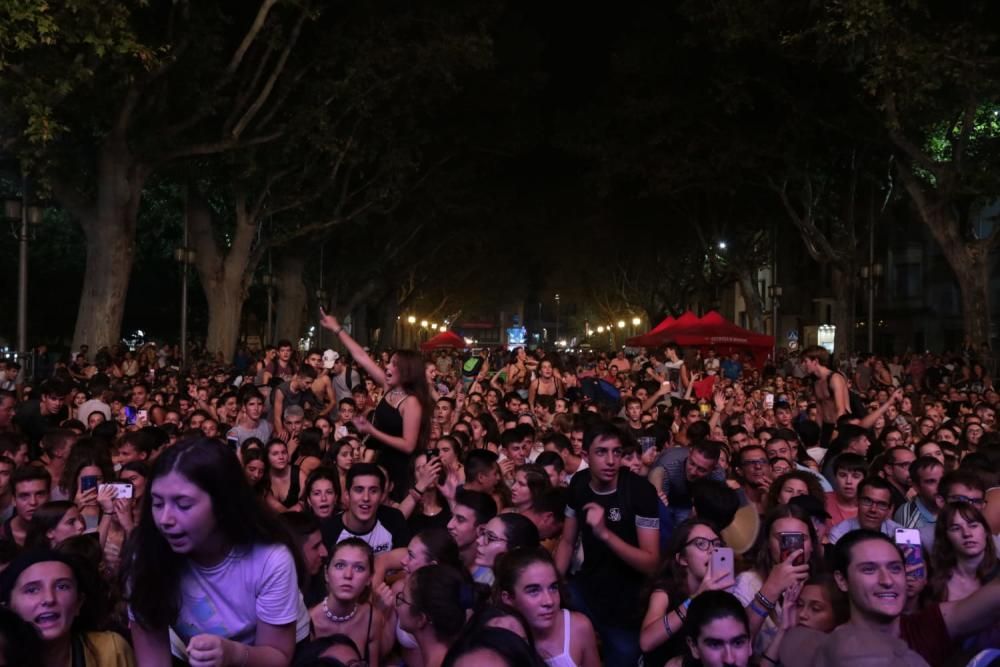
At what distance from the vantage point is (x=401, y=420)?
27.0ft

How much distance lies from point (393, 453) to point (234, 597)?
4.83m

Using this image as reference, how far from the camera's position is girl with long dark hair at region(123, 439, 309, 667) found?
3.45 m

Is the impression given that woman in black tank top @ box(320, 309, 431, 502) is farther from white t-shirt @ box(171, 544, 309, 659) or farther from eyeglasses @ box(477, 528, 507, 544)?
white t-shirt @ box(171, 544, 309, 659)

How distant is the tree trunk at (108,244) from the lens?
22.0 metres

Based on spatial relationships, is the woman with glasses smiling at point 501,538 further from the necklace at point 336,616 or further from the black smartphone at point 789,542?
the black smartphone at point 789,542

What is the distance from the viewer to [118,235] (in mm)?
22344

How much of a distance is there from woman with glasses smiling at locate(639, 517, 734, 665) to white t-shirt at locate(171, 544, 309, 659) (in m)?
2.10

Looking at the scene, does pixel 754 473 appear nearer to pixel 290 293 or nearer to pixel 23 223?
pixel 23 223

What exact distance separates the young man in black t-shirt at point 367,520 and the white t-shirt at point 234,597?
2753 millimetres

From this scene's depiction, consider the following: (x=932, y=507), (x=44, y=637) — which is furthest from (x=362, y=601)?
(x=932, y=507)

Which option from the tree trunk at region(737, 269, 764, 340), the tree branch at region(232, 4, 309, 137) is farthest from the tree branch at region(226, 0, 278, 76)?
the tree trunk at region(737, 269, 764, 340)

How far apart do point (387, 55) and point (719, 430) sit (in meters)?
15.4

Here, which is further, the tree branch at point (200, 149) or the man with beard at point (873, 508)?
the tree branch at point (200, 149)

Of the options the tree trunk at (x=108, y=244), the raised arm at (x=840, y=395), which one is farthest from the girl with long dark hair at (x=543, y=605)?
the tree trunk at (x=108, y=244)
